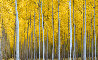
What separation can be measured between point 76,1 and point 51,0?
8.50 feet

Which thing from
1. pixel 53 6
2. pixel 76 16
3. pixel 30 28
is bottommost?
pixel 30 28

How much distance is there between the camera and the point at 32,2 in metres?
14.0

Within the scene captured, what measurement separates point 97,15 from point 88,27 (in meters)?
1.54

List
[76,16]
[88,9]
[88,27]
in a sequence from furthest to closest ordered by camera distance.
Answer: [88,27] → [76,16] → [88,9]

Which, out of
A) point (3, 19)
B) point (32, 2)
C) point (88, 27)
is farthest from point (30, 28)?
point (88, 27)

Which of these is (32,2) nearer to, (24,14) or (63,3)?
(24,14)

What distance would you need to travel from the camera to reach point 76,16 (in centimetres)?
1370

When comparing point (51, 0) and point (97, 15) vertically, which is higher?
point (51, 0)

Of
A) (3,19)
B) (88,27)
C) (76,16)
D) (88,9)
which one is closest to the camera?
(3,19)

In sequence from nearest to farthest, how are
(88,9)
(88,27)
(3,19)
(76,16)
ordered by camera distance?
(3,19) < (88,9) < (76,16) < (88,27)

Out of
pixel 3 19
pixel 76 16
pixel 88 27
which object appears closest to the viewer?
pixel 3 19

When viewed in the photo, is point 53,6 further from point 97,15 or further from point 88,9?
point 97,15

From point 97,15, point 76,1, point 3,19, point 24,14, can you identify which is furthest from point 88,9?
point 3,19

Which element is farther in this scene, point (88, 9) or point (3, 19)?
point (88, 9)
